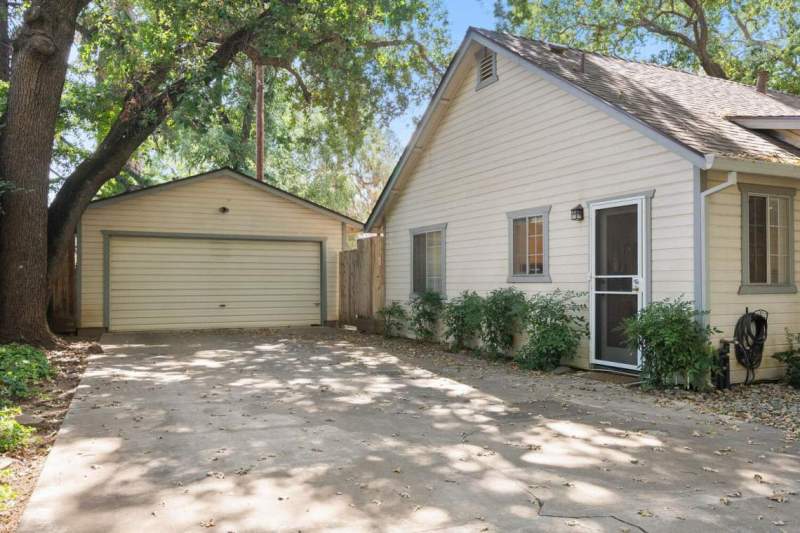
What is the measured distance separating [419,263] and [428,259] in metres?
0.34

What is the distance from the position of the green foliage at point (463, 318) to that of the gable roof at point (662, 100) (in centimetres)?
334

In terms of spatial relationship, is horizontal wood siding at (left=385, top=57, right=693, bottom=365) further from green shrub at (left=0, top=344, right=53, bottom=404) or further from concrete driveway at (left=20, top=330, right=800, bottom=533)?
green shrub at (left=0, top=344, right=53, bottom=404)

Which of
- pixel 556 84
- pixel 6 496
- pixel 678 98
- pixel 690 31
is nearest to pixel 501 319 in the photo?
pixel 556 84

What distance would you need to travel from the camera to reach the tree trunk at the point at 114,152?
1108 centimetres

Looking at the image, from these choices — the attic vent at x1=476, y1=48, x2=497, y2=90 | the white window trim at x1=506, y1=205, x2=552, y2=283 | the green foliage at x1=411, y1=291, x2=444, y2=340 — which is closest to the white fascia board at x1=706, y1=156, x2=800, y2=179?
the white window trim at x1=506, y1=205, x2=552, y2=283

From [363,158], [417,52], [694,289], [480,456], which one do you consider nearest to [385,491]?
[480,456]

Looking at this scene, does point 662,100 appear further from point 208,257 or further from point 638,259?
point 208,257

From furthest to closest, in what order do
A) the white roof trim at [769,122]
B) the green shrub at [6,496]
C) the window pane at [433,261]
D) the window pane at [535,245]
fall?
the window pane at [433,261] < the window pane at [535,245] < the white roof trim at [769,122] < the green shrub at [6,496]

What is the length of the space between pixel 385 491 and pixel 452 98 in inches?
353

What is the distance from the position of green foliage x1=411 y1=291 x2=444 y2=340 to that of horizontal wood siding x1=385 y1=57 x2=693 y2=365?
0.32 metres

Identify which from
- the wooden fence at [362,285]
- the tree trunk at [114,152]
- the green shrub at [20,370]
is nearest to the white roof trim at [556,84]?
the wooden fence at [362,285]

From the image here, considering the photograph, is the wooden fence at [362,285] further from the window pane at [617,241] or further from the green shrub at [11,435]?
the green shrub at [11,435]

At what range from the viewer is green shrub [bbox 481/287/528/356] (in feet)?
31.2

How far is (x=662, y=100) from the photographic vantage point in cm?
878
